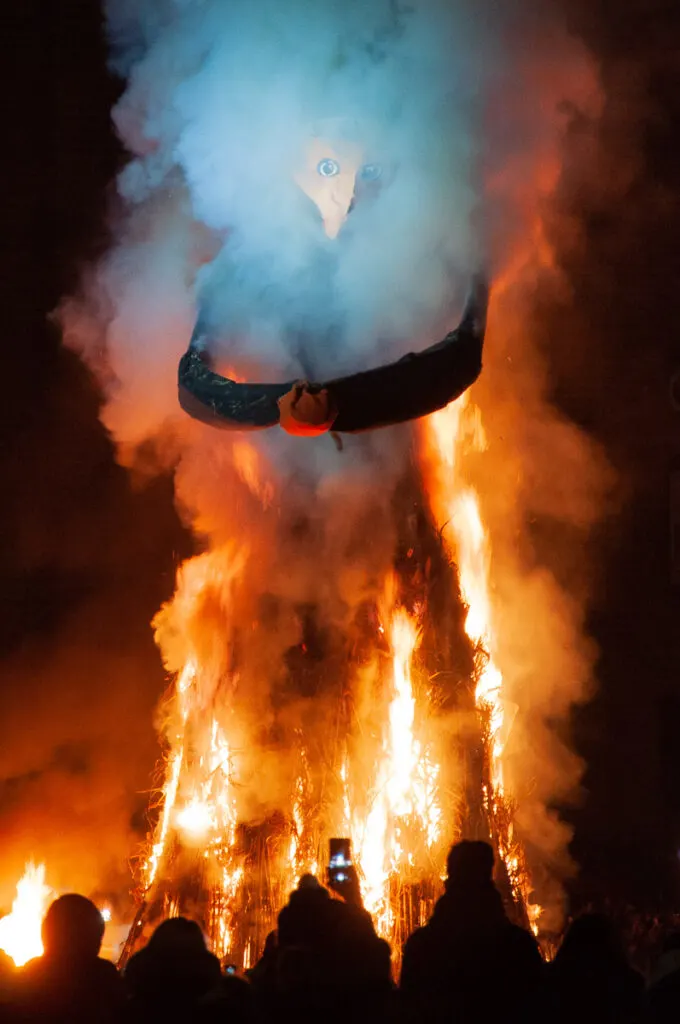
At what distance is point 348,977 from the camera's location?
3104 mm

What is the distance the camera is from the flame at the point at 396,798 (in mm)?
6926

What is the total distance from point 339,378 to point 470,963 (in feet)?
12.0

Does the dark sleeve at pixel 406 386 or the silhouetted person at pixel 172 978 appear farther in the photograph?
the dark sleeve at pixel 406 386

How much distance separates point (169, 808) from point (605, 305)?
25.7ft

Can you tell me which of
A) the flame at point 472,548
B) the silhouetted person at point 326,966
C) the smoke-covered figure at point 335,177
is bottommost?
the silhouetted person at point 326,966

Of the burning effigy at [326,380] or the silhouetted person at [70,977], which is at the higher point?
the burning effigy at [326,380]

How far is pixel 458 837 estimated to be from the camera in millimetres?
6953

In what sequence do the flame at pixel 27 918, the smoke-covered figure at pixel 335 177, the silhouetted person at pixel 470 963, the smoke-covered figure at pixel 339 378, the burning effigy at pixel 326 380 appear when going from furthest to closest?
the flame at pixel 27 918 < the smoke-covered figure at pixel 335 177 < the burning effigy at pixel 326 380 < the smoke-covered figure at pixel 339 378 < the silhouetted person at pixel 470 963

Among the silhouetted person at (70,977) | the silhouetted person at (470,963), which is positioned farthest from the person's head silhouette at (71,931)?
the silhouetted person at (470,963)

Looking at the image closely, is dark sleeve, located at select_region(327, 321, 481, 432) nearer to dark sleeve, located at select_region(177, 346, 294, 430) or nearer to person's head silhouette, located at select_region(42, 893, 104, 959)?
dark sleeve, located at select_region(177, 346, 294, 430)

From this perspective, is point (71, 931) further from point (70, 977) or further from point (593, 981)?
point (593, 981)

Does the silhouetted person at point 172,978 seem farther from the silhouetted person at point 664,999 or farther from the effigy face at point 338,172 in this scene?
the effigy face at point 338,172

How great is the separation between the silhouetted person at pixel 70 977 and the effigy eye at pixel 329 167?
590 cm

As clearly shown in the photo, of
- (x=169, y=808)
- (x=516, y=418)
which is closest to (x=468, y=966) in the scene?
(x=169, y=808)
